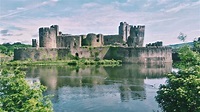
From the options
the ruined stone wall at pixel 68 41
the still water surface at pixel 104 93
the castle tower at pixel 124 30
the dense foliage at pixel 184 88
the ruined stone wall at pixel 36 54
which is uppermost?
the castle tower at pixel 124 30

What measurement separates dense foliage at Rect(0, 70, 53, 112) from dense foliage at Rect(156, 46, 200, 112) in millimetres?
6390

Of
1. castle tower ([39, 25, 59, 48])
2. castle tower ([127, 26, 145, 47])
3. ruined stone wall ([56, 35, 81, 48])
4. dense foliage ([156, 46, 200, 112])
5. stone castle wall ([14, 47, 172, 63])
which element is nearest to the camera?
dense foliage ([156, 46, 200, 112])

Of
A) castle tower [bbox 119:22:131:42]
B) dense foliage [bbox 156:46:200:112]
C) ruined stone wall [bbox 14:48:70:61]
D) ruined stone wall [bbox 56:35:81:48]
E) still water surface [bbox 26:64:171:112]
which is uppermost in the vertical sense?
castle tower [bbox 119:22:131:42]

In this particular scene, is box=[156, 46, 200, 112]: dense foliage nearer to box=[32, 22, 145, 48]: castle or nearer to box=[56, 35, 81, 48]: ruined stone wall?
box=[32, 22, 145, 48]: castle

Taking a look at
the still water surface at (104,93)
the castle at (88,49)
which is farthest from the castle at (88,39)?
the still water surface at (104,93)

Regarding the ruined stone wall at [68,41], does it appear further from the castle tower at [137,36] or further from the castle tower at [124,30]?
the castle tower at [137,36]

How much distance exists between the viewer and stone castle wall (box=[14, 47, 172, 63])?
6327 cm

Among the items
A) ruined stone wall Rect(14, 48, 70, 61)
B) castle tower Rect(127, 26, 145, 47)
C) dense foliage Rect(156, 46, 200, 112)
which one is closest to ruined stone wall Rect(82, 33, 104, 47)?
castle tower Rect(127, 26, 145, 47)

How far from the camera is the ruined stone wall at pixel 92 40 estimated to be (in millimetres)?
69750

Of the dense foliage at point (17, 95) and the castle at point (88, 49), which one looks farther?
the castle at point (88, 49)

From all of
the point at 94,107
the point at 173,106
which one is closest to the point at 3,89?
the point at 173,106

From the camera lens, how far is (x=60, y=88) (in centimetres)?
2919

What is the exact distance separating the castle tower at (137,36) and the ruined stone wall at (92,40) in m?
7.27

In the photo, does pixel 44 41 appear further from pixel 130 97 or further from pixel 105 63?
pixel 130 97
